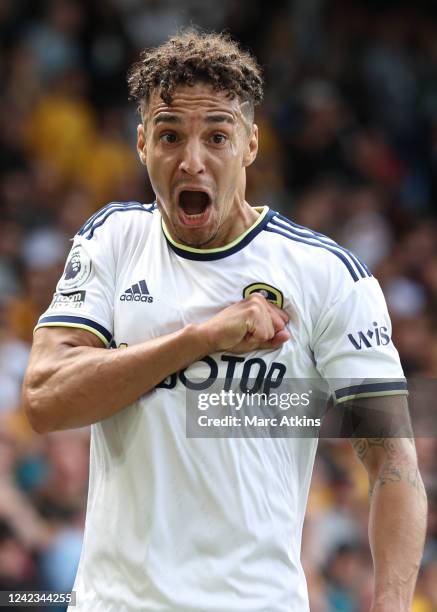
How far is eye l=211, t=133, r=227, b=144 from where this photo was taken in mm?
3496

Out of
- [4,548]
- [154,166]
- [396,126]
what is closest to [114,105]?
[396,126]

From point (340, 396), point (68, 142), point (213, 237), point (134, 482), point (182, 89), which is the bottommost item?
point (134, 482)

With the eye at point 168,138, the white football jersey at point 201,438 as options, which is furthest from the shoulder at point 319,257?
the eye at point 168,138

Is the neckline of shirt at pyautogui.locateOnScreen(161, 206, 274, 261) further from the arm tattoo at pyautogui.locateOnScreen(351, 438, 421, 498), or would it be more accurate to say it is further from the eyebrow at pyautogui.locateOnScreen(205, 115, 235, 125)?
the arm tattoo at pyautogui.locateOnScreen(351, 438, 421, 498)

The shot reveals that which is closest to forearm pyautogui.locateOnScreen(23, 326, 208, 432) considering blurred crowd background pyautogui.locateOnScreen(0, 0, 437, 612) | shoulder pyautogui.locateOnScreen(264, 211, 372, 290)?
shoulder pyautogui.locateOnScreen(264, 211, 372, 290)

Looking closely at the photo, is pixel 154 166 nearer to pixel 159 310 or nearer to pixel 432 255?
pixel 159 310

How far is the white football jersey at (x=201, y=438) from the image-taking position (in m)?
3.29

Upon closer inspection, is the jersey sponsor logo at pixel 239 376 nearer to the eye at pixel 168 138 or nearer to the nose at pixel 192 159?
the nose at pixel 192 159

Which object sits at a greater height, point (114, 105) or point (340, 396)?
point (114, 105)

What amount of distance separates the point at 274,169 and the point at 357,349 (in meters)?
6.69

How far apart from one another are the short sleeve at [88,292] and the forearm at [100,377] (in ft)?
0.39

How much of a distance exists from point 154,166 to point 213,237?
0.95ft

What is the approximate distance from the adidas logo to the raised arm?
189 millimetres

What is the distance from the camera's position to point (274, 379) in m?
3.46
